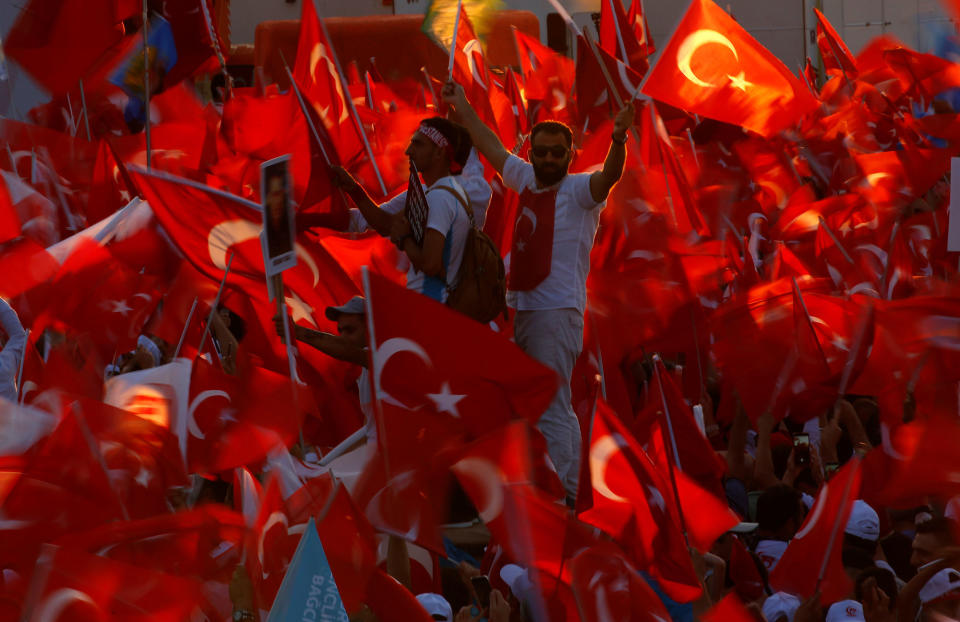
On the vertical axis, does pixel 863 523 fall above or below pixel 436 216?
below

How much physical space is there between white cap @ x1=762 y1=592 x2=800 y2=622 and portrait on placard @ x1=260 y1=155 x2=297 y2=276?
1783mm

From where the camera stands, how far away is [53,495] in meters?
3.71

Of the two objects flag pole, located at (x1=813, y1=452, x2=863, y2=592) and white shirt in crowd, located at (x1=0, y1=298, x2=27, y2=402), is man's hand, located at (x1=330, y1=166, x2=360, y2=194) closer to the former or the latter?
white shirt in crowd, located at (x1=0, y1=298, x2=27, y2=402)

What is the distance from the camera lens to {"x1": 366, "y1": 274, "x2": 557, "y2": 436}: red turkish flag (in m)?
4.32

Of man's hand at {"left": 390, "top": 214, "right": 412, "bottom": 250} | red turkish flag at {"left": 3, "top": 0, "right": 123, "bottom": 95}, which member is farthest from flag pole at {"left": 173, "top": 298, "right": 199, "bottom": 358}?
red turkish flag at {"left": 3, "top": 0, "right": 123, "bottom": 95}

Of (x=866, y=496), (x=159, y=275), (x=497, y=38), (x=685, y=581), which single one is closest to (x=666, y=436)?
(x=866, y=496)

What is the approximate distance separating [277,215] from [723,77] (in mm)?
1880

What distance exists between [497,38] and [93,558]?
13144 mm

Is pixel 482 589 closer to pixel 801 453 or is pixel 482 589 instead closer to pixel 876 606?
pixel 876 606

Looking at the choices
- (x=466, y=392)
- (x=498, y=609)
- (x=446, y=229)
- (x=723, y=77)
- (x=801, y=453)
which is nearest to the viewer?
(x=498, y=609)

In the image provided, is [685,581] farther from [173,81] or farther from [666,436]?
[173,81]

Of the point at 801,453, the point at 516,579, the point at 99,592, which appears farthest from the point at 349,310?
the point at 801,453

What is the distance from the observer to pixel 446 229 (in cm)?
477

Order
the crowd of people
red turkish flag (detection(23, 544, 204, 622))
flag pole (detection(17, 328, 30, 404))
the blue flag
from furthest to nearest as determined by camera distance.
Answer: flag pole (detection(17, 328, 30, 404)) → the crowd of people → red turkish flag (detection(23, 544, 204, 622)) → the blue flag
